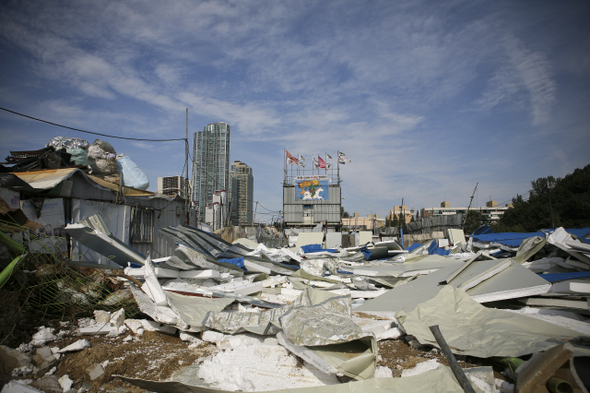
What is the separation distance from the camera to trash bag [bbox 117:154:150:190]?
9.72 meters

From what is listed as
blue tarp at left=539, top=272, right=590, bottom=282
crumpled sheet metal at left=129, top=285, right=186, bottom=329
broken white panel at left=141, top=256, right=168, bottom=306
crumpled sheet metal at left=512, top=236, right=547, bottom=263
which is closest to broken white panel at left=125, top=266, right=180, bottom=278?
broken white panel at left=141, top=256, right=168, bottom=306

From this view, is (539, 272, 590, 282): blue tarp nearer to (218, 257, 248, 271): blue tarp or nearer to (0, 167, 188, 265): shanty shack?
(218, 257, 248, 271): blue tarp

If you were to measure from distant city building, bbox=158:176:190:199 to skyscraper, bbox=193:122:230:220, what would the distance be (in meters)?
1.88

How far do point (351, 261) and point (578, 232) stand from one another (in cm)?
665

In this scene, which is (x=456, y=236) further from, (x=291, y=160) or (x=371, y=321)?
(x=291, y=160)

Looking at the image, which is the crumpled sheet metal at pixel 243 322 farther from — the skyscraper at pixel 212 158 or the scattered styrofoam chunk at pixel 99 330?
the skyscraper at pixel 212 158

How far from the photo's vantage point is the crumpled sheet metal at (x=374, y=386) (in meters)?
2.17

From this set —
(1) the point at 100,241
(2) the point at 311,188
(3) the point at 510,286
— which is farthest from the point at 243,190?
(3) the point at 510,286

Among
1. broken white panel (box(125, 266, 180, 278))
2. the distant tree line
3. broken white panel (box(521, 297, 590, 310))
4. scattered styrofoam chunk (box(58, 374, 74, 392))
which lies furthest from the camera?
the distant tree line

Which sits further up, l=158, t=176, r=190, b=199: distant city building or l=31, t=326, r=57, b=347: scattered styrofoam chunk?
l=158, t=176, r=190, b=199: distant city building

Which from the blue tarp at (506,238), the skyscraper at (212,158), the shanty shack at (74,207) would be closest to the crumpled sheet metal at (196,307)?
the shanty shack at (74,207)

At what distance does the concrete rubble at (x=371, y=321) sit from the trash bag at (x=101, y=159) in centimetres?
431

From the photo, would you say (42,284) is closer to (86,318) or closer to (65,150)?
(86,318)

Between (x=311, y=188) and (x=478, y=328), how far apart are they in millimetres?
31261
